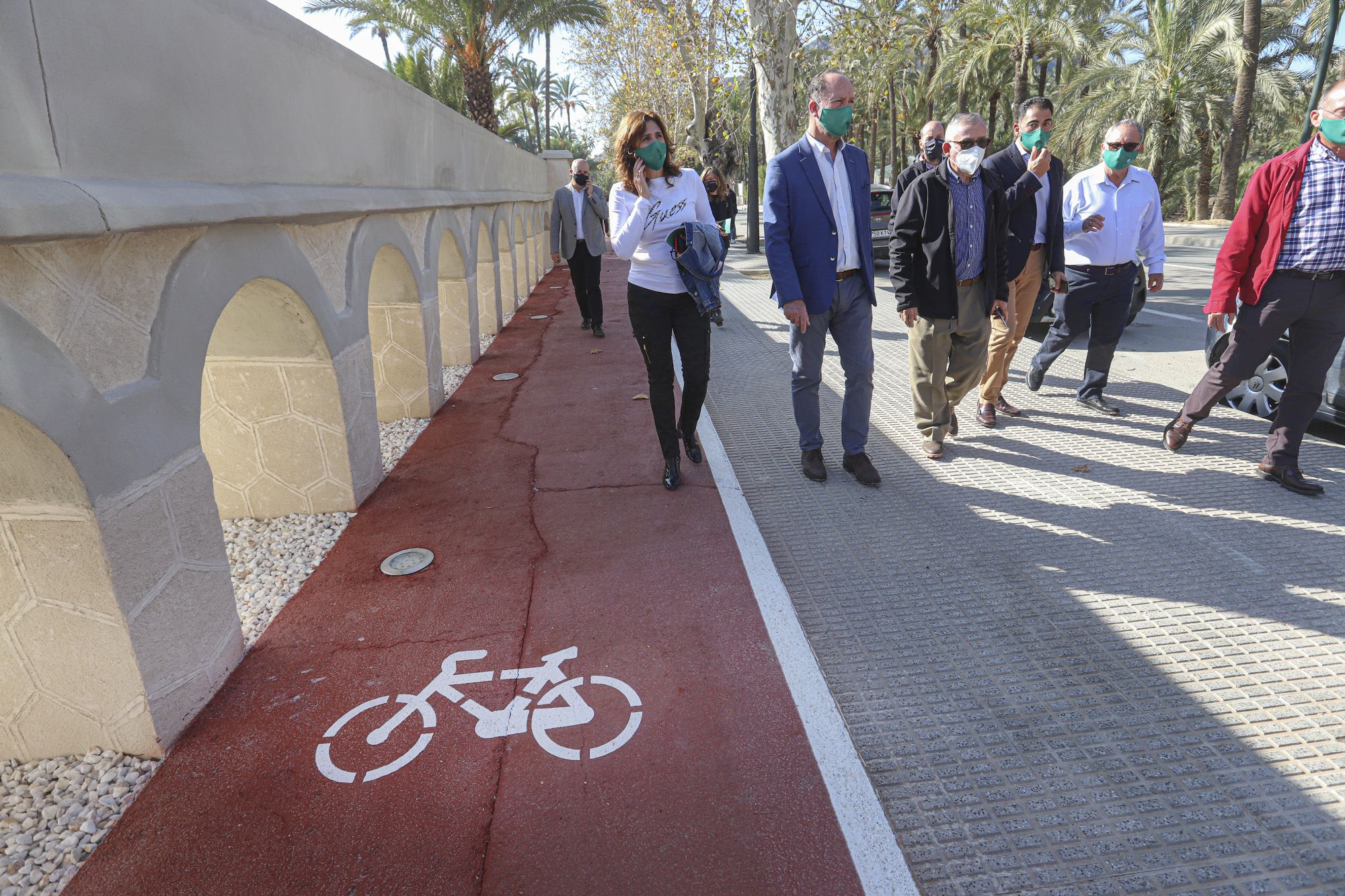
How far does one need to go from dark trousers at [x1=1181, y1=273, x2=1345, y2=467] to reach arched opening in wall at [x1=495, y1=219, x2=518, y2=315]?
31.7ft

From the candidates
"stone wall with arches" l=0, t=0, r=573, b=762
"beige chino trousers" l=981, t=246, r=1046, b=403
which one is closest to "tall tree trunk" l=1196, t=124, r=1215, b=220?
"beige chino trousers" l=981, t=246, r=1046, b=403

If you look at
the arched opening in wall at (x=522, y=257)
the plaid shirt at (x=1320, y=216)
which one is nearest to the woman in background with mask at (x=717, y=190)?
the arched opening in wall at (x=522, y=257)

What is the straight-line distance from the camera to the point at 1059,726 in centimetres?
261

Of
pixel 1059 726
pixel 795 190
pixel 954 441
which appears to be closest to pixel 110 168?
pixel 795 190

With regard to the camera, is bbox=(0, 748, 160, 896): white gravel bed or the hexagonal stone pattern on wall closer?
bbox=(0, 748, 160, 896): white gravel bed

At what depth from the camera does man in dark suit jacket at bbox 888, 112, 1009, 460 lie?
14.9 ft

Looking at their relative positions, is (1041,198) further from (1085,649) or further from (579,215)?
(579,215)

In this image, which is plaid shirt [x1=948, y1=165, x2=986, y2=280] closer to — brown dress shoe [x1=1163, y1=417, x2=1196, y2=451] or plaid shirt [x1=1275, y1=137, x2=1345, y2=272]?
plaid shirt [x1=1275, y1=137, x2=1345, y2=272]

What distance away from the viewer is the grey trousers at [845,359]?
4512mm

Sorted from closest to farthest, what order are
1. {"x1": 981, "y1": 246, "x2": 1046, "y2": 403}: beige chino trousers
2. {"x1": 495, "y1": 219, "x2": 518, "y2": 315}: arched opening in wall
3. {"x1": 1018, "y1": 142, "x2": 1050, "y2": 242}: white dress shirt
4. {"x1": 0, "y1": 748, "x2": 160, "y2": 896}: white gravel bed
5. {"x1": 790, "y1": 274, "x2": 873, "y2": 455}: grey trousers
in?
{"x1": 0, "y1": 748, "x2": 160, "y2": 896}: white gravel bed < {"x1": 790, "y1": 274, "x2": 873, "y2": 455}: grey trousers < {"x1": 1018, "y1": 142, "x2": 1050, "y2": 242}: white dress shirt < {"x1": 981, "y1": 246, "x2": 1046, "y2": 403}: beige chino trousers < {"x1": 495, "y1": 219, "x2": 518, "y2": 315}: arched opening in wall

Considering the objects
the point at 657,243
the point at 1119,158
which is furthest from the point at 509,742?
the point at 1119,158

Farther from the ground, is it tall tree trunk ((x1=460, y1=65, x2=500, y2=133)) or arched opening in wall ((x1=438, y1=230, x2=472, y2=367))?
tall tree trunk ((x1=460, y1=65, x2=500, y2=133))

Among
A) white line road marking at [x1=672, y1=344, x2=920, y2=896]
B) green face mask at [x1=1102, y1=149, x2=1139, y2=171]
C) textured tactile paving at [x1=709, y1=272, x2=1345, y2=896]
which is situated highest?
green face mask at [x1=1102, y1=149, x2=1139, y2=171]

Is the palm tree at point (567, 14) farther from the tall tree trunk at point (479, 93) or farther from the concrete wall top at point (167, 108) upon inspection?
the concrete wall top at point (167, 108)
